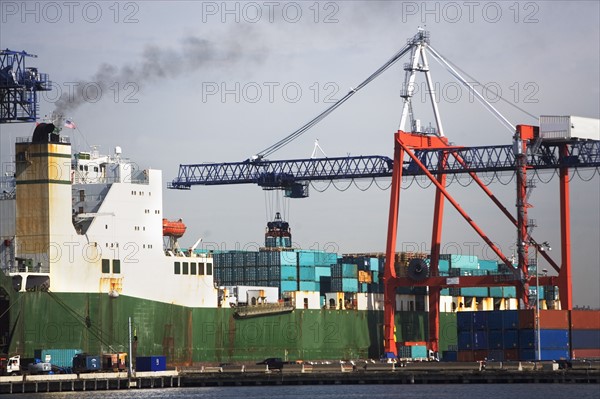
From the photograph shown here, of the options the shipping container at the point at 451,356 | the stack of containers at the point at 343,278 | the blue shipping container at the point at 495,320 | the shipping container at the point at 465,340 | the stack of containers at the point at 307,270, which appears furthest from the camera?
the stack of containers at the point at 343,278

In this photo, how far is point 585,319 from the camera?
85750 mm

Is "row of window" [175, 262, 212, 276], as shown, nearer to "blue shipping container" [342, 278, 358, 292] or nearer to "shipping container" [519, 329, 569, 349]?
"blue shipping container" [342, 278, 358, 292]

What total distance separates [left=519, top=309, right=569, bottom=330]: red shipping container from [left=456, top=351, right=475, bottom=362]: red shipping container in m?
3.72

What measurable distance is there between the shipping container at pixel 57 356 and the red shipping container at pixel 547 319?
24842 mm

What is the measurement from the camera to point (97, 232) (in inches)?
3223

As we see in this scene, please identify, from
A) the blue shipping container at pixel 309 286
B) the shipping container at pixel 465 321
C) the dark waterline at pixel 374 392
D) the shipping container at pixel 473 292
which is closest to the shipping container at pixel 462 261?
the shipping container at pixel 473 292

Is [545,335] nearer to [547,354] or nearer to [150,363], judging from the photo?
[547,354]

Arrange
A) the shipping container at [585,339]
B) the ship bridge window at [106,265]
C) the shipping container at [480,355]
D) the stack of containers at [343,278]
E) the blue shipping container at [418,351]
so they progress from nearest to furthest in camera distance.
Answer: the ship bridge window at [106,265], the shipping container at [585,339], the shipping container at [480,355], the blue shipping container at [418,351], the stack of containers at [343,278]

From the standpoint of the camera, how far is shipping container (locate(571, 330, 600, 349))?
85250 millimetres

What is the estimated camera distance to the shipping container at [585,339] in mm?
85250

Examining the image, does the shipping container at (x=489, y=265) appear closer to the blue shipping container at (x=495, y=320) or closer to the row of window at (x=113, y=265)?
the blue shipping container at (x=495, y=320)

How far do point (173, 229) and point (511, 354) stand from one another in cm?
2075

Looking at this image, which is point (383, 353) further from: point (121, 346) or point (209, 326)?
point (121, 346)

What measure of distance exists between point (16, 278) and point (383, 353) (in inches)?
1199
